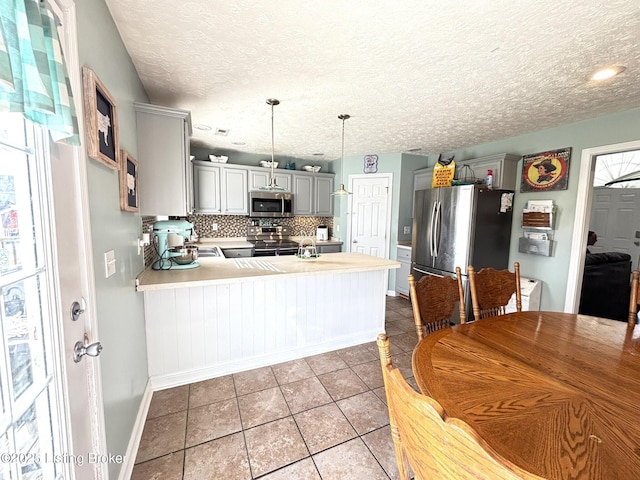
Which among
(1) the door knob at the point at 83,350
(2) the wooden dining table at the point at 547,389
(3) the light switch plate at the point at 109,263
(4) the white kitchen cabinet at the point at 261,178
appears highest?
(4) the white kitchen cabinet at the point at 261,178

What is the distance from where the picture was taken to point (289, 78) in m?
2.02

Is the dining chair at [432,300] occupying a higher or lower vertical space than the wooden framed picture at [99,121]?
lower

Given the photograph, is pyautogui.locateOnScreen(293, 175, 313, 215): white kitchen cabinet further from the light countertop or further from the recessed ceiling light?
the recessed ceiling light

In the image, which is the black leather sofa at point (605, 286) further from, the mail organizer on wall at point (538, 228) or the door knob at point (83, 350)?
the door knob at point (83, 350)

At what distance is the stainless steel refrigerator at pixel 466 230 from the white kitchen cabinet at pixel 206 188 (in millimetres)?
3250

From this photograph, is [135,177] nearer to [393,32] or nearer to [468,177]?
[393,32]

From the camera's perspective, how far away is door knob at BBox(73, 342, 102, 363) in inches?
35.7

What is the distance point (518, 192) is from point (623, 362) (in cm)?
279

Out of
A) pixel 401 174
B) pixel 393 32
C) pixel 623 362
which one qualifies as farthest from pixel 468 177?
pixel 623 362

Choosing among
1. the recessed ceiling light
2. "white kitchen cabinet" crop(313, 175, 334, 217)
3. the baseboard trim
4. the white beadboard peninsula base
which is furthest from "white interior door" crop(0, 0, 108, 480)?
"white kitchen cabinet" crop(313, 175, 334, 217)

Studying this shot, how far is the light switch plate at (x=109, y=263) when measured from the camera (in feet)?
4.03

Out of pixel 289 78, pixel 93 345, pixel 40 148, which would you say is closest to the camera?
pixel 40 148

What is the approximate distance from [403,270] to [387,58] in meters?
3.27

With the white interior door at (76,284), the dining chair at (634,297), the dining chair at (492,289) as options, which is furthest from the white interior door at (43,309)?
the dining chair at (634,297)
